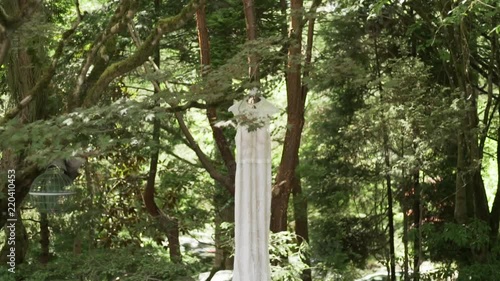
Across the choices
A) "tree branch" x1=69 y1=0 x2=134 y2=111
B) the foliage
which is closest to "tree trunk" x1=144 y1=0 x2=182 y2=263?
the foliage

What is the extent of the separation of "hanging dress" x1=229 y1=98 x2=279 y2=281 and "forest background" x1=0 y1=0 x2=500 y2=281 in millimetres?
A: 253

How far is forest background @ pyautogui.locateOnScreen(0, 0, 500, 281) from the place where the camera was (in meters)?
5.75

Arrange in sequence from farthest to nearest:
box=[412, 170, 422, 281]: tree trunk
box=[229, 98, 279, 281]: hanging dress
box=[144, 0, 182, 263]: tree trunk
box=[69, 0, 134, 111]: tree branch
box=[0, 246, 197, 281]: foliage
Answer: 1. box=[144, 0, 182, 263]: tree trunk
2. box=[412, 170, 422, 281]: tree trunk
3. box=[0, 246, 197, 281]: foliage
4. box=[69, 0, 134, 111]: tree branch
5. box=[229, 98, 279, 281]: hanging dress

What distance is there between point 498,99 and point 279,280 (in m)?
4.26

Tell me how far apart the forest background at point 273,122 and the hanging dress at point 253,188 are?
10.0 inches

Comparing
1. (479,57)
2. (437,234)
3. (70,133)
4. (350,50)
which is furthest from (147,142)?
(479,57)

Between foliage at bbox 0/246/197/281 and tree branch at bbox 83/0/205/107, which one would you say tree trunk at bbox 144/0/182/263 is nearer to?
foliage at bbox 0/246/197/281

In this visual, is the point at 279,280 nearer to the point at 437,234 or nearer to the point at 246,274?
the point at 246,274

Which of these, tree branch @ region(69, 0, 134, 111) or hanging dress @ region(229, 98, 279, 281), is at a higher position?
tree branch @ region(69, 0, 134, 111)

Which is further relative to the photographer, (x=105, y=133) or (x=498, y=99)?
(x=498, y=99)

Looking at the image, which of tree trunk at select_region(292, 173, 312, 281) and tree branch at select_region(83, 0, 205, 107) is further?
tree trunk at select_region(292, 173, 312, 281)

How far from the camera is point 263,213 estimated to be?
17.9 feet

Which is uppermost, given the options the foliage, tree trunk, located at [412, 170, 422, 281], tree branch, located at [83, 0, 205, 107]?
tree branch, located at [83, 0, 205, 107]

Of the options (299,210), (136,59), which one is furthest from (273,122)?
(136,59)
